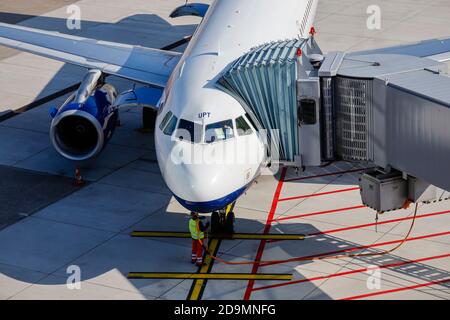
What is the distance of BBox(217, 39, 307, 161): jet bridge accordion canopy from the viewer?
86.4 feet

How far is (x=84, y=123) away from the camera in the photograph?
3362 cm

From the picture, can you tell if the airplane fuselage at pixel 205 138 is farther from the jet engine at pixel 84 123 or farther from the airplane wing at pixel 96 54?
the airplane wing at pixel 96 54

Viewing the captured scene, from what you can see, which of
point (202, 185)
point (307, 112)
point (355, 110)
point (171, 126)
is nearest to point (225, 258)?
point (202, 185)

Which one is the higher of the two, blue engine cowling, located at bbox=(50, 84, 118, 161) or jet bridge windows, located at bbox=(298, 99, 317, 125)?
jet bridge windows, located at bbox=(298, 99, 317, 125)

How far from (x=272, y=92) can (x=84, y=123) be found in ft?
29.8

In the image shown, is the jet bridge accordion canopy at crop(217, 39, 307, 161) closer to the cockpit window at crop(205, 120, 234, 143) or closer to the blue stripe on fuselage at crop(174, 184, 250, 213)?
the cockpit window at crop(205, 120, 234, 143)

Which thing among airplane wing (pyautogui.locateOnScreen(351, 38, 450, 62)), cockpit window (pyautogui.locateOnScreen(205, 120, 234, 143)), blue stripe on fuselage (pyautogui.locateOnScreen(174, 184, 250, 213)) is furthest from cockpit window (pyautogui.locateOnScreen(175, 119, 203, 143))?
airplane wing (pyautogui.locateOnScreen(351, 38, 450, 62))

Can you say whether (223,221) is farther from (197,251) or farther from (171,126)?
(171,126)

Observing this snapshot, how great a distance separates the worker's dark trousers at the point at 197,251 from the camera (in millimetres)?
27188

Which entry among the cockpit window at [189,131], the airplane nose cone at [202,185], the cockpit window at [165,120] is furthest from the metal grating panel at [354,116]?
the cockpit window at [165,120]

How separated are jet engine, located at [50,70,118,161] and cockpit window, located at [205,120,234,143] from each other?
7806 mm

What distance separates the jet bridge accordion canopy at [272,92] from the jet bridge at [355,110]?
3cm
